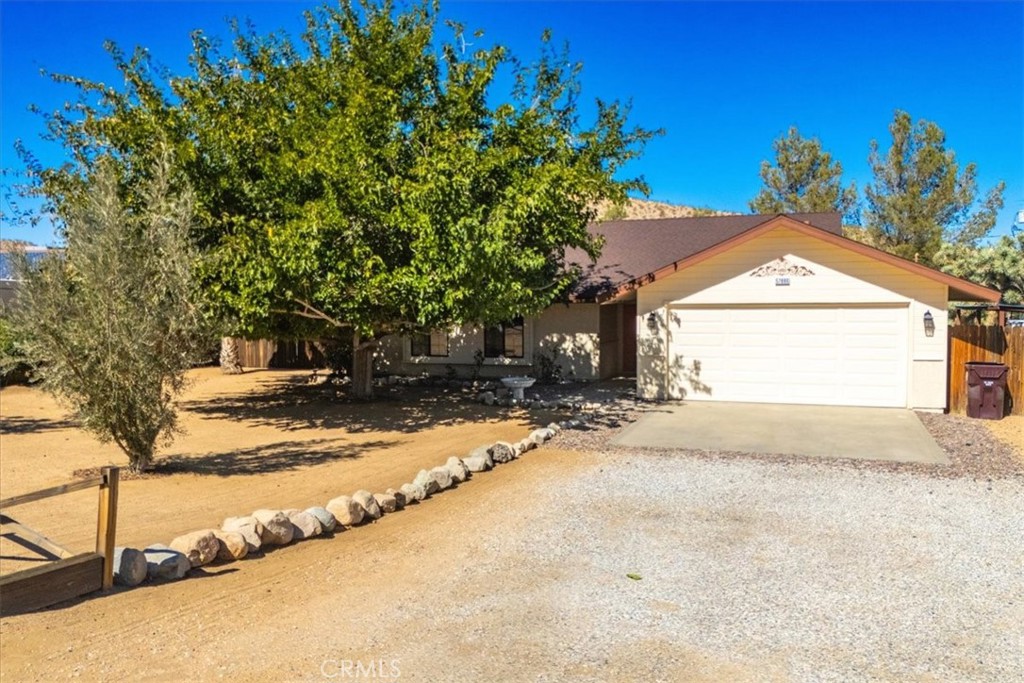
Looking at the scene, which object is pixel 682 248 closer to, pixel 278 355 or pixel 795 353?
pixel 795 353

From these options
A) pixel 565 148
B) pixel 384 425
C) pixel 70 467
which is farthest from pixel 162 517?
pixel 565 148

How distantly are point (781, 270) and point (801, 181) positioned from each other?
75.7ft

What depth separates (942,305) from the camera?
12.7 m

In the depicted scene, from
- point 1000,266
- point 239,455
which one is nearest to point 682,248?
point 1000,266

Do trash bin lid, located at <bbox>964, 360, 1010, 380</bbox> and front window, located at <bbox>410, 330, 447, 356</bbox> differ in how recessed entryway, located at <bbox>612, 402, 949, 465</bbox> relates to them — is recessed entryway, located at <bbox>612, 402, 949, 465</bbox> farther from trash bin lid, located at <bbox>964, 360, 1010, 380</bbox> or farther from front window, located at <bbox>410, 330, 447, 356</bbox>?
front window, located at <bbox>410, 330, 447, 356</bbox>

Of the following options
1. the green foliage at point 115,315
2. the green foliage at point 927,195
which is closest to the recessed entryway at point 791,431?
the green foliage at point 115,315

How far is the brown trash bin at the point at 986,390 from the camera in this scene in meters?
11.9

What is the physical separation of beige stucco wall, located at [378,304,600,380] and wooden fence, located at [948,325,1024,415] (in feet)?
25.3

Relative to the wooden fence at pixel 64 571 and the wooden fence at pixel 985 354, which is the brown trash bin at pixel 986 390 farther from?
the wooden fence at pixel 64 571

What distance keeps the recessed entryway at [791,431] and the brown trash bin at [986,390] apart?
1015mm

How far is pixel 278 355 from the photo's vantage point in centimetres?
2350

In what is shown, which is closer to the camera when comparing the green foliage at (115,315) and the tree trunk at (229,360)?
the green foliage at (115,315)

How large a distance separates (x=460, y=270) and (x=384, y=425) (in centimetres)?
369

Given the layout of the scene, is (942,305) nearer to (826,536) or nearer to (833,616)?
(826,536)
